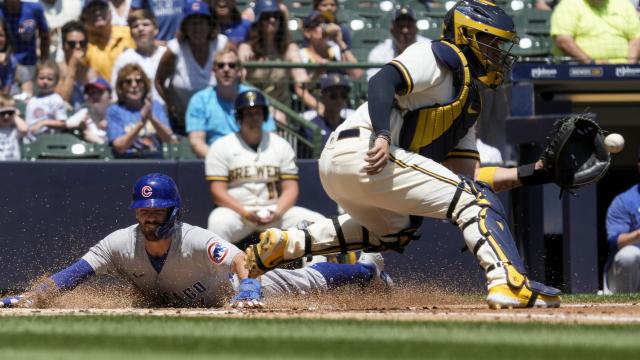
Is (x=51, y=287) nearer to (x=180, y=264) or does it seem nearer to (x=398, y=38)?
(x=180, y=264)

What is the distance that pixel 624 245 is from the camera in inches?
369

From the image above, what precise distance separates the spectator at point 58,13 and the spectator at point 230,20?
4.15 feet

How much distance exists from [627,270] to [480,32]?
13.1ft

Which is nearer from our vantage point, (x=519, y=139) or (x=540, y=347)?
(x=540, y=347)

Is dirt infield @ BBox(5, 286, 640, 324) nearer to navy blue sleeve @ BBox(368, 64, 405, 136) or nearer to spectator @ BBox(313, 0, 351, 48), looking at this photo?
navy blue sleeve @ BBox(368, 64, 405, 136)

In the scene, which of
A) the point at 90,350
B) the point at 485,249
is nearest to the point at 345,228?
the point at 485,249

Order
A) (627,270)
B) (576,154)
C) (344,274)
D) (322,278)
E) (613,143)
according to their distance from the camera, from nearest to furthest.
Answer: (576,154) → (613,143) → (322,278) → (344,274) → (627,270)

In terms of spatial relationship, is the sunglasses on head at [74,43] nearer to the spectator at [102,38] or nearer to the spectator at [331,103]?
the spectator at [102,38]

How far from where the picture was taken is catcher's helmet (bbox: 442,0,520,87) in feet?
19.6

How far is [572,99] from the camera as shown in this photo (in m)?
9.98

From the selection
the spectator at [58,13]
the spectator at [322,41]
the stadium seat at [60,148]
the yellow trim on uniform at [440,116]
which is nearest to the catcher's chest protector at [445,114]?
the yellow trim on uniform at [440,116]

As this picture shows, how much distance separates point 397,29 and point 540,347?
7.33 metres

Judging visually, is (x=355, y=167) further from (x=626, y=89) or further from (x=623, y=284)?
(x=626, y=89)

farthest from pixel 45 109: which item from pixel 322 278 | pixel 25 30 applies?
pixel 322 278
